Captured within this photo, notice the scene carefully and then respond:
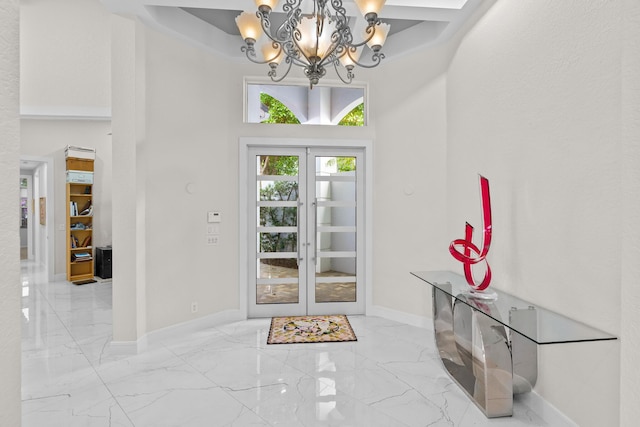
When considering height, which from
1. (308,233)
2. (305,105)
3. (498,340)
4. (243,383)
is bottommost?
(243,383)

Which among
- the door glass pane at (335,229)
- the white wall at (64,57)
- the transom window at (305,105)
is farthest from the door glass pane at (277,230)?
the white wall at (64,57)

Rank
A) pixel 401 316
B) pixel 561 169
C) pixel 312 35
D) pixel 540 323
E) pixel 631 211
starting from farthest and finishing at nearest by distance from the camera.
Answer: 1. pixel 401 316
2. pixel 312 35
3. pixel 561 169
4. pixel 540 323
5. pixel 631 211

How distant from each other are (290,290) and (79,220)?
491 cm

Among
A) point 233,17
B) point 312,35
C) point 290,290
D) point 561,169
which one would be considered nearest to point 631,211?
point 561,169

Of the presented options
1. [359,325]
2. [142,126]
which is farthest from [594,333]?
[142,126]

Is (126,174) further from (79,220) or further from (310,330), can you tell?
(79,220)

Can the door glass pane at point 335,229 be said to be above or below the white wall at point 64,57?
below

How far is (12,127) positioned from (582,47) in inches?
104

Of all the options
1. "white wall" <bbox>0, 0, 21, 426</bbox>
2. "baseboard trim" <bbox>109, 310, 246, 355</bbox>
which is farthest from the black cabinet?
"white wall" <bbox>0, 0, 21, 426</bbox>

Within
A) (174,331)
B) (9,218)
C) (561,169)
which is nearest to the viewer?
(9,218)

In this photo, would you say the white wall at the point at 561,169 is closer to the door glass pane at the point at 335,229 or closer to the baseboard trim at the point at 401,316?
the baseboard trim at the point at 401,316

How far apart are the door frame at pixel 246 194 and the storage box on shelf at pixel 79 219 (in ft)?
13.8

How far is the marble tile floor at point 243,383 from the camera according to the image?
2266 millimetres

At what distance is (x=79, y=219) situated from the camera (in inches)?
258
